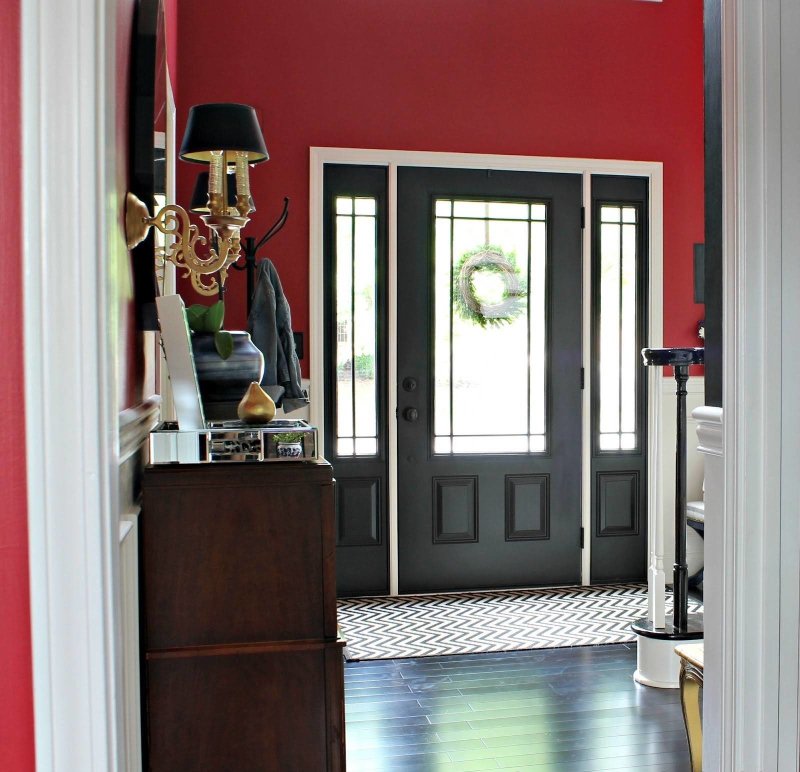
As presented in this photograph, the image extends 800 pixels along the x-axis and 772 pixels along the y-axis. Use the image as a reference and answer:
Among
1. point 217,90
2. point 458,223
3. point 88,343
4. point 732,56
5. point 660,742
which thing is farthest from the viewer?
point 458,223

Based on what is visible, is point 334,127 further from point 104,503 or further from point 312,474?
Result: point 104,503

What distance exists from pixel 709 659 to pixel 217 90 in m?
3.75

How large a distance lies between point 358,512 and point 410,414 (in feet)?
1.94

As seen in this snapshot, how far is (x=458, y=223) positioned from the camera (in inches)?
186

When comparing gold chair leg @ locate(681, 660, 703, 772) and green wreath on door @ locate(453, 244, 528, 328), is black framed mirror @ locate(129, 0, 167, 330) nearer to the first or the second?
gold chair leg @ locate(681, 660, 703, 772)

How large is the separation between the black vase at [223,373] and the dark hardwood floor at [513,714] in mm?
1408

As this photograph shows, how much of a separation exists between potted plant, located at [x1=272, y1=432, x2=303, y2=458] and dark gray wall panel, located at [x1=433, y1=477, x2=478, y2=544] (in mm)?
3108

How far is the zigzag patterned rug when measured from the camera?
3879 mm

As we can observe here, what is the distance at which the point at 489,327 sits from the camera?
4.77 metres

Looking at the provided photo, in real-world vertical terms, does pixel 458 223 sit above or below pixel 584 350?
above

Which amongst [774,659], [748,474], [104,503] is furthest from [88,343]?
[774,659]

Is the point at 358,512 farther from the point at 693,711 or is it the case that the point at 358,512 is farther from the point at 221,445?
the point at 221,445

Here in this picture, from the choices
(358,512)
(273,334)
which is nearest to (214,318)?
(273,334)

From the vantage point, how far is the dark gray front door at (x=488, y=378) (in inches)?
185
